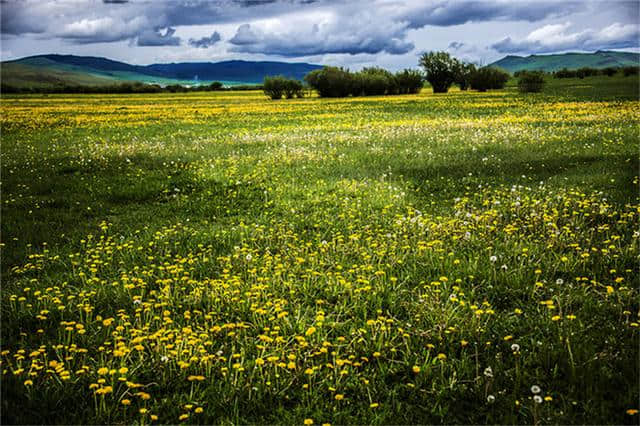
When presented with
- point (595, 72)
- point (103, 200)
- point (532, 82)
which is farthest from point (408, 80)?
point (103, 200)

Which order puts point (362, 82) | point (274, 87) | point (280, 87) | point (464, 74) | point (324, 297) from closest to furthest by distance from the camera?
1. point (324, 297)
2. point (274, 87)
3. point (280, 87)
4. point (362, 82)
5. point (464, 74)

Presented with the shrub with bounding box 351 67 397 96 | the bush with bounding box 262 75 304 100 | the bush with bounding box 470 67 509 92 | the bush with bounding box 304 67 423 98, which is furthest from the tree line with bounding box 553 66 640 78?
the bush with bounding box 262 75 304 100

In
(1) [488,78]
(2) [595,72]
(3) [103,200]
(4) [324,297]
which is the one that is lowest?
(4) [324,297]

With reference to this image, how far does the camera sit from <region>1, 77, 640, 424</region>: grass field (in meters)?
3.82

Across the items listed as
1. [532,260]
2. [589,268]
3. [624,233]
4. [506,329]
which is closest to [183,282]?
[506,329]

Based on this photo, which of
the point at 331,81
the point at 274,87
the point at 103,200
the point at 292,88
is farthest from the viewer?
the point at 292,88

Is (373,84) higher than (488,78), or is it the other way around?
(488,78)

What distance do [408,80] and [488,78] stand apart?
492 inches

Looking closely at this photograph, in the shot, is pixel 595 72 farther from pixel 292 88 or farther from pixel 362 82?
pixel 292 88

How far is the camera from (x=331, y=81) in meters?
68.4

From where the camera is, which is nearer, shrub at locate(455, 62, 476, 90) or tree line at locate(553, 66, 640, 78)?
shrub at locate(455, 62, 476, 90)

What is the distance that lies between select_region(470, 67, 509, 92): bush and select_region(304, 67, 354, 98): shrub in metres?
20.8

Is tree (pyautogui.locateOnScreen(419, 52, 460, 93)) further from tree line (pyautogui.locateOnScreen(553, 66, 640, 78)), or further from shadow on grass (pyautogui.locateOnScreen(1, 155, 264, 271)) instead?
shadow on grass (pyautogui.locateOnScreen(1, 155, 264, 271))

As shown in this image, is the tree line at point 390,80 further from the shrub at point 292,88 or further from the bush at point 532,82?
the bush at point 532,82
